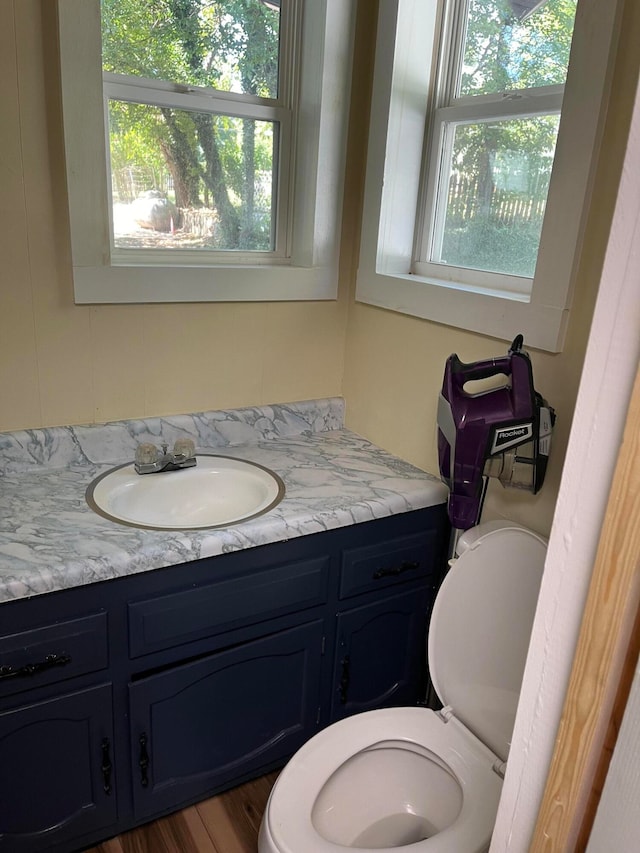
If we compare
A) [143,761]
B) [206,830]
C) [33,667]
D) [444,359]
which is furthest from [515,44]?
[206,830]

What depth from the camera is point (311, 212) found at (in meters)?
1.89

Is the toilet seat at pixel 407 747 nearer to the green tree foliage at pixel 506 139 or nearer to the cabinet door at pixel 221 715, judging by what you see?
the cabinet door at pixel 221 715

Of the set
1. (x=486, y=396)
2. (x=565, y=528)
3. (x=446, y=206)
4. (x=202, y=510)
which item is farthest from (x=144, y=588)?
(x=446, y=206)

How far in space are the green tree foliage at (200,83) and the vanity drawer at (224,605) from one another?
956 millimetres

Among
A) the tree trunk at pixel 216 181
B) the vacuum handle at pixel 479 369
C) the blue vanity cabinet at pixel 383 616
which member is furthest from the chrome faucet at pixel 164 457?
the vacuum handle at pixel 479 369

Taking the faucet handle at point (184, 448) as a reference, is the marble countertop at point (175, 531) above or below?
below

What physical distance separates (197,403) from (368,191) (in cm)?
77

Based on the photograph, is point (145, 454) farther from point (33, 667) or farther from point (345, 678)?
point (345, 678)

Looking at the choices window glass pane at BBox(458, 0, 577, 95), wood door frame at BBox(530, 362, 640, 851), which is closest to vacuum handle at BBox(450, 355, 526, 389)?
window glass pane at BBox(458, 0, 577, 95)

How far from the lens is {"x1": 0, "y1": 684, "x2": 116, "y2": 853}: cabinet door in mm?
1302

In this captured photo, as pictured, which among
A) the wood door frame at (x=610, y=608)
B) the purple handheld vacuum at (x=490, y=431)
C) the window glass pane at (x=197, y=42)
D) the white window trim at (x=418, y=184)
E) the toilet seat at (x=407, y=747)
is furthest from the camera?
the window glass pane at (x=197, y=42)

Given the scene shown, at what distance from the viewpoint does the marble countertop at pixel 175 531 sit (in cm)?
130

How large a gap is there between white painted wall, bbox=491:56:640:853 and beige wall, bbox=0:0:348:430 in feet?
4.53

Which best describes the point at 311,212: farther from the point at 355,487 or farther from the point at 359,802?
the point at 359,802
